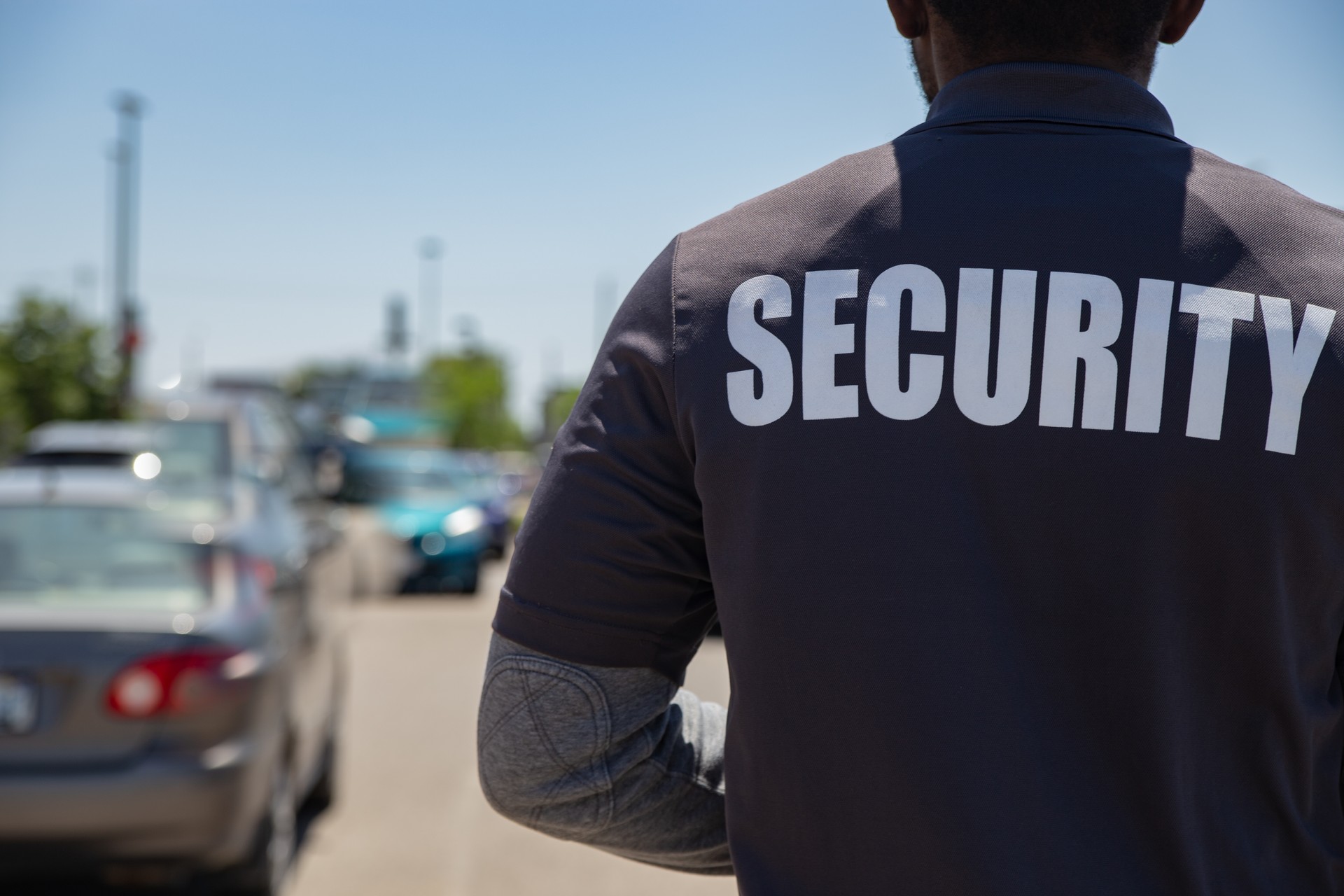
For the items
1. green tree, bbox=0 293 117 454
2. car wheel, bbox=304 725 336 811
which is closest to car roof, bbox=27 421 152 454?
car wheel, bbox=304 725 336 811

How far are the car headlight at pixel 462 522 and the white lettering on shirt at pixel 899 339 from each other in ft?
44.9

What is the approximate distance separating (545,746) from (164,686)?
3089 millimetres

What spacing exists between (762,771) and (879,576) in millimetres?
235

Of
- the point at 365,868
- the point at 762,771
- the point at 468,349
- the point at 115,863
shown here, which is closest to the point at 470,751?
the point at 365,868

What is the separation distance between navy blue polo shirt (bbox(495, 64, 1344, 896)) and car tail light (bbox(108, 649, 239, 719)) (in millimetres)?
3298

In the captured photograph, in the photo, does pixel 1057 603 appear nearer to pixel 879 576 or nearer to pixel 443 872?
pixel 879 576

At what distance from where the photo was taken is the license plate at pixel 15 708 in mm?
3852

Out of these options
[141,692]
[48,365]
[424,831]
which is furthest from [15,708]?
[48,365]

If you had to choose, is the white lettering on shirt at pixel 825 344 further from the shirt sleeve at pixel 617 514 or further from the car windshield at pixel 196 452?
the car windshield at pixel 196 452

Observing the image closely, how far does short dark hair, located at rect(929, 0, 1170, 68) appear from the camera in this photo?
1219mm

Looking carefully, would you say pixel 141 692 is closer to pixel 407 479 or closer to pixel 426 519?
pixel 426 519

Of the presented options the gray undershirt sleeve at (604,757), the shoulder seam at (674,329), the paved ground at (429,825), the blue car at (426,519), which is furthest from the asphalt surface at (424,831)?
the blue car at (426,519)

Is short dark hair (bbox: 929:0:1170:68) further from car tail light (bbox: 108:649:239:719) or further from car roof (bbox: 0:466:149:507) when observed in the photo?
car roof (bbox: 0:466:149:507)

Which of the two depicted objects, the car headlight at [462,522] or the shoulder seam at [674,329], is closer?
the shoulder seam at [674,329]
